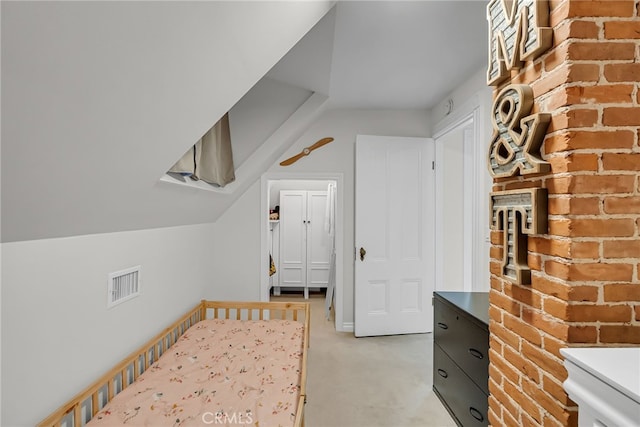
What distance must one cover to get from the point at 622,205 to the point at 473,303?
3.67 feet

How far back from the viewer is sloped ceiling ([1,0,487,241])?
0.73 meters

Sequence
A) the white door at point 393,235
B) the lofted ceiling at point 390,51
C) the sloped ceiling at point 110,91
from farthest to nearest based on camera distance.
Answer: the white door at point 393,235
the lofted ceiling at point 390,51
the sloped ceiling at point 110,91

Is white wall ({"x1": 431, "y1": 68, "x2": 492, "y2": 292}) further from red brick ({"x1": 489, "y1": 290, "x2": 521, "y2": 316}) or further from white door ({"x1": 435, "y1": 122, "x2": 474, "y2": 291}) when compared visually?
red brick ({"x1": 489, "y1": 290, "x2": 521, "y2": 316})

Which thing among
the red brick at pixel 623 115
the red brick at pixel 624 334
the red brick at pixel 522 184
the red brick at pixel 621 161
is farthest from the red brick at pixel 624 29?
the red brick at pixel 624 334

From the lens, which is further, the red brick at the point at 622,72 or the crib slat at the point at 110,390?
the crib slat at the point at 110,390

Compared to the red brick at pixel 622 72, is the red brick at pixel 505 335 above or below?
below

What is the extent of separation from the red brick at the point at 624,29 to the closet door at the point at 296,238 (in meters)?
4.58

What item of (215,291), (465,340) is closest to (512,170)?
(465,340)

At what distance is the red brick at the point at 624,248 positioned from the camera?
1.02 meters

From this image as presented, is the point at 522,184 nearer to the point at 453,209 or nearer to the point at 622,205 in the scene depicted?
the point at 622,205

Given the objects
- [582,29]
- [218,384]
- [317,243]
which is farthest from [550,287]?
[317,243]

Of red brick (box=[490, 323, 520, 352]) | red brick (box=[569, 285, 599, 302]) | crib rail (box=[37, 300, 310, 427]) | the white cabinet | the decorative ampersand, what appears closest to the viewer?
red brick (box=[569, 285, 599, 302])

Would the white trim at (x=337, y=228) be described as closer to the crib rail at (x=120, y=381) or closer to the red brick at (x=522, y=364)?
the crib rail at (x=120, y=381)

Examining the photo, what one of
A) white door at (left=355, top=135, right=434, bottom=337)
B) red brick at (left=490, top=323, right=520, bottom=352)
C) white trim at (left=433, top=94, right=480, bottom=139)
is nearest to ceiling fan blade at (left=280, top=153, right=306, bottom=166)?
white door at (left=355, top=135, right=434, bottom=337)
